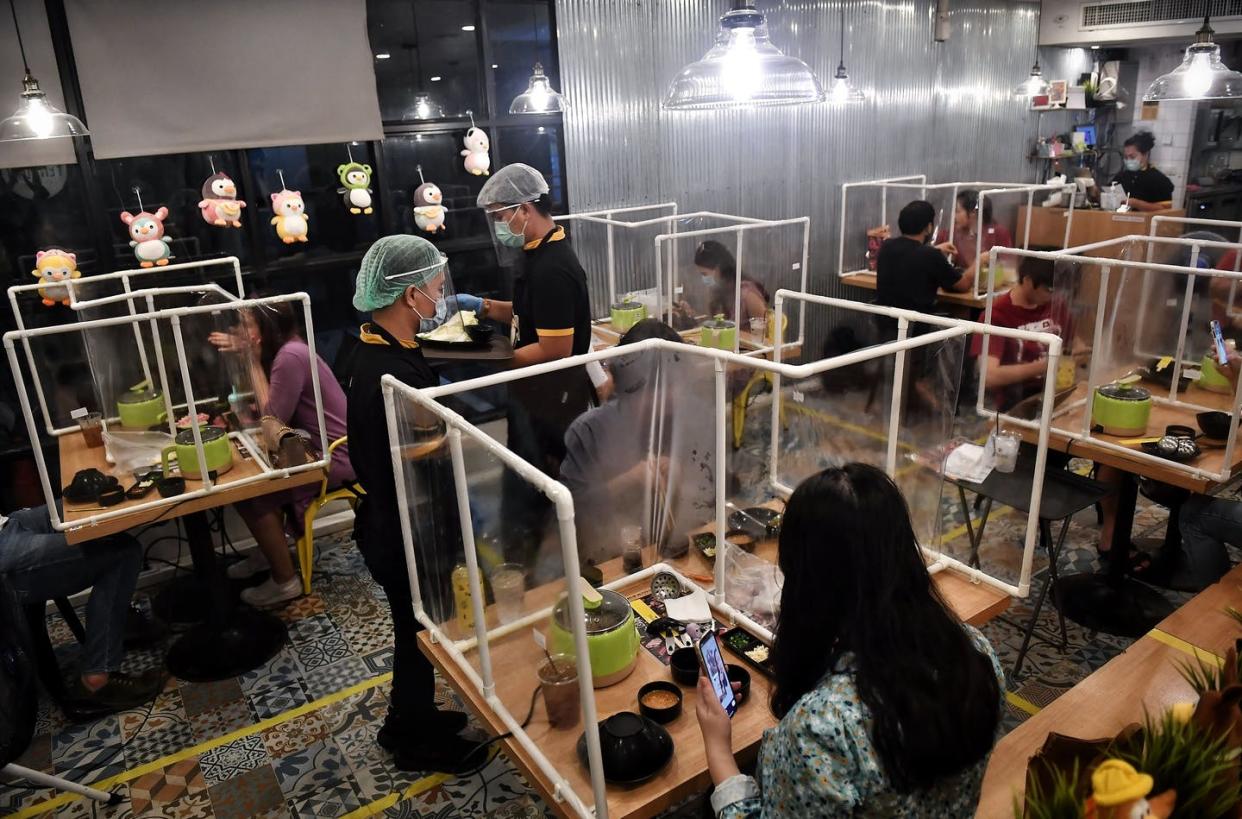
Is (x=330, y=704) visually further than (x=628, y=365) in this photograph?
Yes

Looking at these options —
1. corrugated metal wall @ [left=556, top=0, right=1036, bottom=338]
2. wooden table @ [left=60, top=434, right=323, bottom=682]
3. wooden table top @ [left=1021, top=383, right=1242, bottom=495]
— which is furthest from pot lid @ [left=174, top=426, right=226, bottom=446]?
wooden table top @ [left=1021, top=383, right=1242, bottom=495]

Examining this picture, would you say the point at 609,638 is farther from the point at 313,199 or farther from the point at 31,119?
the point at 313,199

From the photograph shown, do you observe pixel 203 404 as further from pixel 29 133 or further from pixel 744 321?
pixel 744 321

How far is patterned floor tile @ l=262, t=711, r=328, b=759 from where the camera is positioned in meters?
2.79

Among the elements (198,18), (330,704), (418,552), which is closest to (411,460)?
(418,552)

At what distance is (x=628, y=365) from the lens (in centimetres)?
199

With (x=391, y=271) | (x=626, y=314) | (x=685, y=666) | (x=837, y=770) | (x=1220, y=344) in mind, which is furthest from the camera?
(x=626, y=314)

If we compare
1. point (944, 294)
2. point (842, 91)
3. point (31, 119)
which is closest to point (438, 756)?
point (31, 119)

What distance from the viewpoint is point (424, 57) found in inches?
169

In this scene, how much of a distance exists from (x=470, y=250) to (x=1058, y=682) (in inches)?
132

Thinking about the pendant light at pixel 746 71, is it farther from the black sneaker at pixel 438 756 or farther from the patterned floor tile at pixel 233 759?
the patterned floor tile at pixel 233 759

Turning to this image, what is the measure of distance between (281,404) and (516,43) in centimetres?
242

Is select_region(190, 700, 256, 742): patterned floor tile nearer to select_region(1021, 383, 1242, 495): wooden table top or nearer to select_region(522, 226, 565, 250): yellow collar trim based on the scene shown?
select_region(522, 226, 565, 250): yellow collar trim

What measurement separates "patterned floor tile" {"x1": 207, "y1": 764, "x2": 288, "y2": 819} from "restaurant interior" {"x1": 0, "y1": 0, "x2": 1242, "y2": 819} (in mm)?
15
